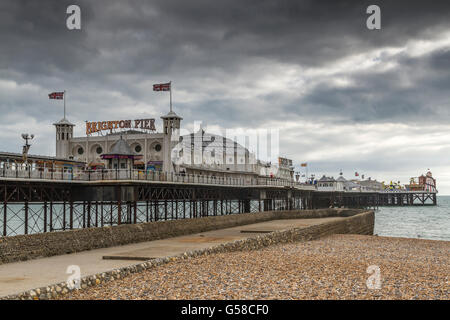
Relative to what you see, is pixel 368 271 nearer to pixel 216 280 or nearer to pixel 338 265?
pixel 338 265

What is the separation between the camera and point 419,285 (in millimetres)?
16984

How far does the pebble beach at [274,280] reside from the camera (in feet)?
48.6

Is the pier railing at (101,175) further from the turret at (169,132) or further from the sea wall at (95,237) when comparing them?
the turret at (169,132)

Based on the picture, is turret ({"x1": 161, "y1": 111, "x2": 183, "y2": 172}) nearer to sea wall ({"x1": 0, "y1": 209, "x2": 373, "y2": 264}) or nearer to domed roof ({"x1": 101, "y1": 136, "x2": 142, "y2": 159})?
domed roof ({"x1": 101, "y1": 136, "x2": 142, "y2": 159})

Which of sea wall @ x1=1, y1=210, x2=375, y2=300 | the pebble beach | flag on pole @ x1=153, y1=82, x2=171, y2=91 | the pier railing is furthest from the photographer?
flag on pole @ x1=153, y1=82, x2=171, y2=91

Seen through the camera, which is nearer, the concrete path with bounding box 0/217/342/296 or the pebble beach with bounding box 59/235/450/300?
the pebble beach with bounding box 59/235/450/300

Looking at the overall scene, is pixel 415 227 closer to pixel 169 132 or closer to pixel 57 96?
pixel 169 132

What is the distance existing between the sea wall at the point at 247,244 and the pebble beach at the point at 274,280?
11.6 inches

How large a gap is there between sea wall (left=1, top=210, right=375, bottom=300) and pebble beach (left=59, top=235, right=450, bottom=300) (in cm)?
29

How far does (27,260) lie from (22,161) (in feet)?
85.4

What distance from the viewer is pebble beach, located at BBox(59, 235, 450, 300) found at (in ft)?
48.6

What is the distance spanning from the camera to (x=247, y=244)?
28484 mm

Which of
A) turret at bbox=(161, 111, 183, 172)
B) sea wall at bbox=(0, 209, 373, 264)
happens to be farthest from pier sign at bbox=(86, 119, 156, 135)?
sea wall at bbox=(0, 209, 373, 264)
